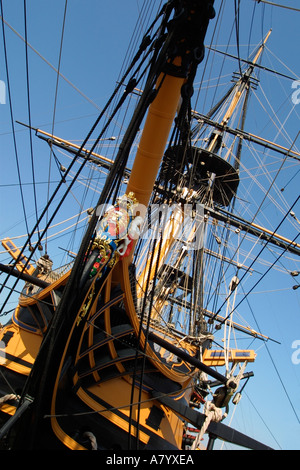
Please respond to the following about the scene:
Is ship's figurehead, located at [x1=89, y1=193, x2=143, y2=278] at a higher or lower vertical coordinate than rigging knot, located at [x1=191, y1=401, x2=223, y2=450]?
higher

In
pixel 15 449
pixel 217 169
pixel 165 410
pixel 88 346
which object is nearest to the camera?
pixel 15 449

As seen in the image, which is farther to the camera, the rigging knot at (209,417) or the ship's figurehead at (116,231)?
the rigging knot at (209,417)

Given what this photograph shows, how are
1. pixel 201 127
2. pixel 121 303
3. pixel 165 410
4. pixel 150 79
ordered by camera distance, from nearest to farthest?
pixel 150 79 < pixel 121 303 < pixel 165 410 < pixel 201 127

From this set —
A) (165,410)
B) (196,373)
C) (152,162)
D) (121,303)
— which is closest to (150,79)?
(152,162)

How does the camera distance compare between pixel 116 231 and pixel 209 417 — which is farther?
pixel 209 417

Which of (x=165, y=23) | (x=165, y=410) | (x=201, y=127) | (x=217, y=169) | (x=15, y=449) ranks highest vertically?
(x=201, y=127)

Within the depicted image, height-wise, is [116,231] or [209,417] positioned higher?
[116,231]

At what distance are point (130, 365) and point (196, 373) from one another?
5.97 feet

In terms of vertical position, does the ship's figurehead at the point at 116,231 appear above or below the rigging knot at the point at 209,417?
above

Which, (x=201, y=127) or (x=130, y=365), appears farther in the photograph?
(x=201, y=127)

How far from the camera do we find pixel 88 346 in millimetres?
5105

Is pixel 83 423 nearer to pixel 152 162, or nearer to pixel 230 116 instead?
pixel 152 162

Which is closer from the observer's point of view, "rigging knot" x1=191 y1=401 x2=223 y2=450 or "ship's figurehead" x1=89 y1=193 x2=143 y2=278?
"ship's figurehead" x1=89 y1=193 x2=143 y2=278

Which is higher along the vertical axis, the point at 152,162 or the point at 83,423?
the point at 152,162
